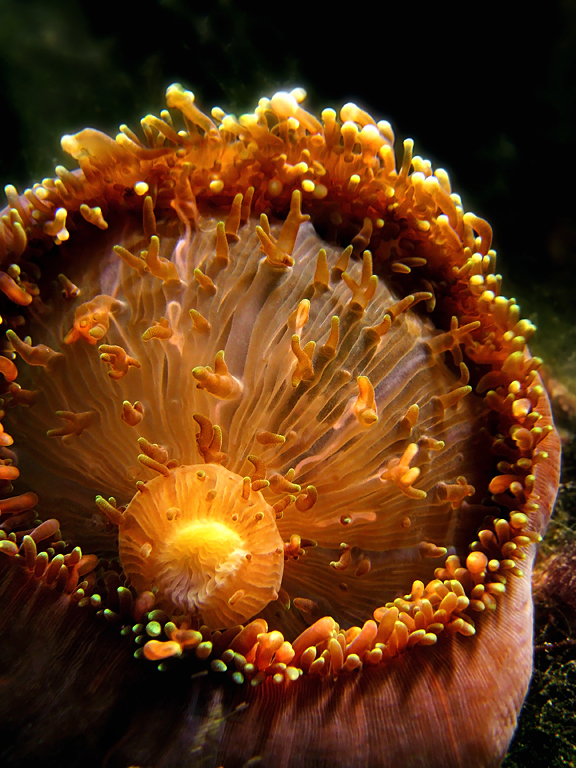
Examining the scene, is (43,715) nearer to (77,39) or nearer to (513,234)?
(513,234)

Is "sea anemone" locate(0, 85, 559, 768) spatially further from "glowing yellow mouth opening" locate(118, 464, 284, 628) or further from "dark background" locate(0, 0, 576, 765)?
"dark background" locate(0, 0, 576, 765)

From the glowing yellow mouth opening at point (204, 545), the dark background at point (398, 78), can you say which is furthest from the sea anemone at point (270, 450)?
the dark background at point (398, 78)

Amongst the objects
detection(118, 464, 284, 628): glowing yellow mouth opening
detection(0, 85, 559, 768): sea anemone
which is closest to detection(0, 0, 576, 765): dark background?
detection(0, 85, 559, 768): sea anemone

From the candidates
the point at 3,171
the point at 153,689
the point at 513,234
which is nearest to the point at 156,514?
the point at 153,689

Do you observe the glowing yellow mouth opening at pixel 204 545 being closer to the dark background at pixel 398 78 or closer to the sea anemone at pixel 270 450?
the sea anemone at pixel 270 450

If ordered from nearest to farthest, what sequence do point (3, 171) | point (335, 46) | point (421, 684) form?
point (421, 684)
point (335, 46)
point (3, 171)

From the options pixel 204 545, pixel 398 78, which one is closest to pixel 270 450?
pixel 204 545
